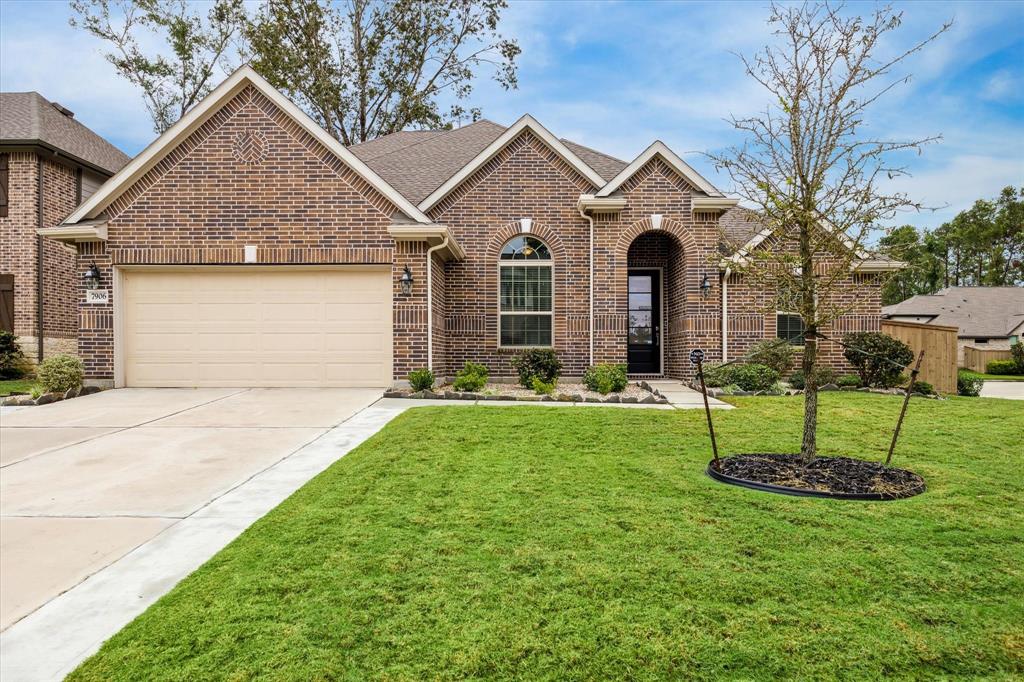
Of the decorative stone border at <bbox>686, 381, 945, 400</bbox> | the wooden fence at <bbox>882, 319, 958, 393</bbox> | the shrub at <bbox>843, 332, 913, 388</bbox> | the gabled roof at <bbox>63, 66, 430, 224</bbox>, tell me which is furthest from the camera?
the wooden fence at <bbox>882, 319, 958, 393</bbox>

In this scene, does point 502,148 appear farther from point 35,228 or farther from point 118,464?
point 35,228

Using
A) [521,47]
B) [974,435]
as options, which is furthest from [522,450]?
[521,47]

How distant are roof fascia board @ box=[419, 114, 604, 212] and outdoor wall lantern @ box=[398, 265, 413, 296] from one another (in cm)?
249

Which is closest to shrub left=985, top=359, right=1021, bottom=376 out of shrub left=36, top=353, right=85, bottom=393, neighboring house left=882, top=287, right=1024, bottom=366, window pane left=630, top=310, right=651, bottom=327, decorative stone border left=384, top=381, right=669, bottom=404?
neighboring house left=882, top=287, right=1024, bottom=366

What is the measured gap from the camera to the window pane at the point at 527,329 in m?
13.5

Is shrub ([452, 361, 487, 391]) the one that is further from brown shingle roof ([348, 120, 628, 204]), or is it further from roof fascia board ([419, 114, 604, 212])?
brown shingle roof ([348, 120, 628, 204])

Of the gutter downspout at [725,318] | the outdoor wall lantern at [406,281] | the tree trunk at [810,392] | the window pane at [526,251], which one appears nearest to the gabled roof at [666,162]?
the window pane at [526,251]

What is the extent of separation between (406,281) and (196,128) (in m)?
5.11

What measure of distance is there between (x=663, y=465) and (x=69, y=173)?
1994 centimetres

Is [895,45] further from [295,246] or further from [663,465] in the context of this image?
[295,246]

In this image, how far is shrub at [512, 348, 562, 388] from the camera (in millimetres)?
12164

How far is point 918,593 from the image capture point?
119 inches

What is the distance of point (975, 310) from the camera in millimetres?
35938

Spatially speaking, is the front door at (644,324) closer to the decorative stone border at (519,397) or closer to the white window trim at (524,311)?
the white window trim at (524,311)
